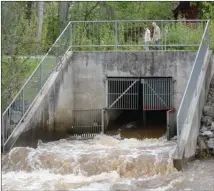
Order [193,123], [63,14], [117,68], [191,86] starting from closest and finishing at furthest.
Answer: [193,123] < [191,86] < [117,68] < [63,14]

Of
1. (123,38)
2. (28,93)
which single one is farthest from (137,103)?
(28,93)

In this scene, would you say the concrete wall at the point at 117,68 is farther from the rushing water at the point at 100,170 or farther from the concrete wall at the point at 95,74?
the rushing water at the point at 100,170

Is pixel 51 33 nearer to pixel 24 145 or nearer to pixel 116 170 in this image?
pixel 24 145

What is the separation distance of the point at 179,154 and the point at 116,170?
174 cm

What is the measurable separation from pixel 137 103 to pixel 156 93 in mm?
1894

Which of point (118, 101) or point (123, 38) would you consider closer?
point (118, 101)

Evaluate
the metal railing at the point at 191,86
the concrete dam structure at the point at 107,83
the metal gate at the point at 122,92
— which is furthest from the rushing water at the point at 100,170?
the metal gate at the point at 122,92

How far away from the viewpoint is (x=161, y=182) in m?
11.9

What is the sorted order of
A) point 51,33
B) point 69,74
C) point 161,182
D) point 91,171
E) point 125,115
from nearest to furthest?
1. point 161,182
2. point 91,171
3. point 69,74
4. point 125,115
5. point 51,33

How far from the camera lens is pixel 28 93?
1543 centimetres

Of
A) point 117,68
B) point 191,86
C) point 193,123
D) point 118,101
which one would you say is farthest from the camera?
point 118,101

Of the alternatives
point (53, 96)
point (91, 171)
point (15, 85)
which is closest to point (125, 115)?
point (53, 96)

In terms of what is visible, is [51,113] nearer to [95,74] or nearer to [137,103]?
[95,74]

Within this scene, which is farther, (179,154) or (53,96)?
(53,96)
